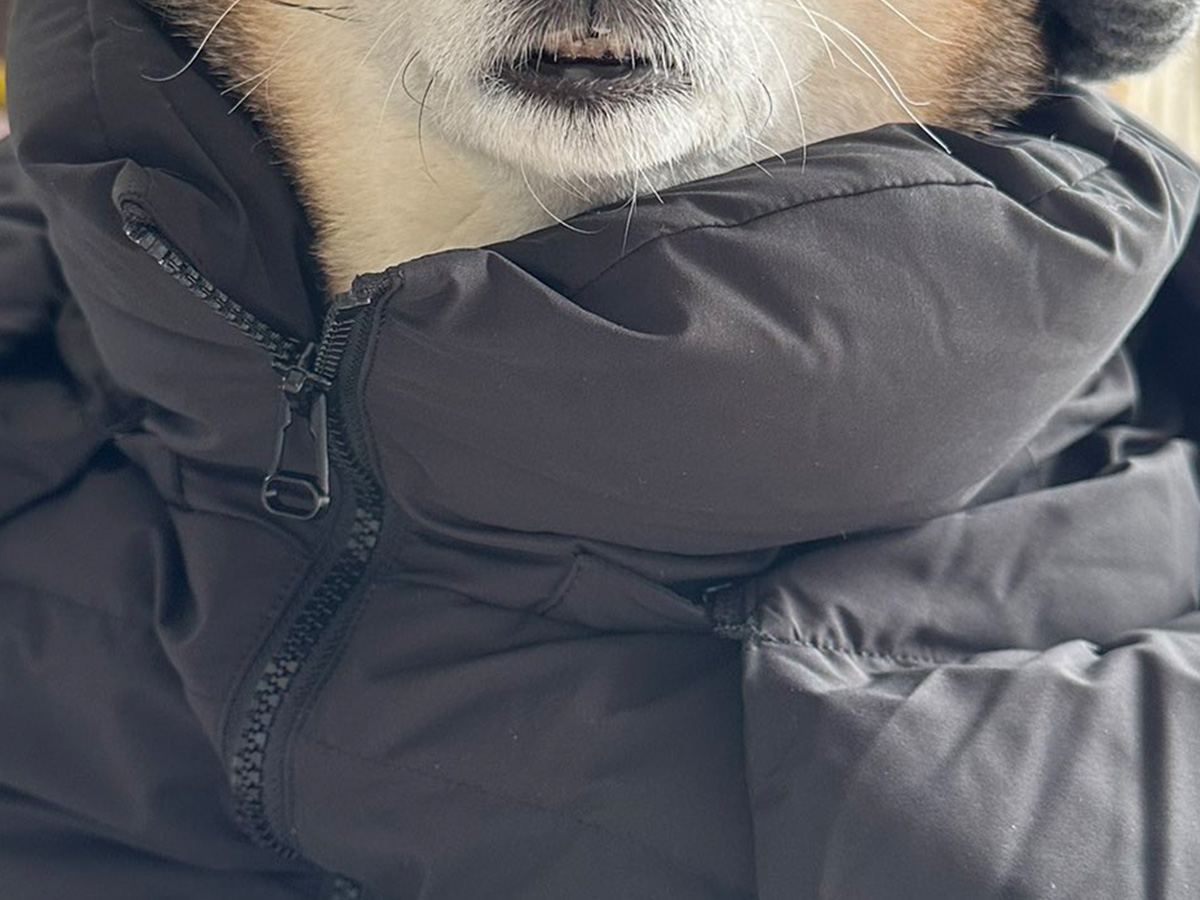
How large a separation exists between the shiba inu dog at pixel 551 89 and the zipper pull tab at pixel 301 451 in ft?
0.50

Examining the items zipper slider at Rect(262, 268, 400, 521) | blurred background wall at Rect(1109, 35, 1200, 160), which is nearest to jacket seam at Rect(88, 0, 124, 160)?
zipper slider at Rect(262, 268, 400, 521)

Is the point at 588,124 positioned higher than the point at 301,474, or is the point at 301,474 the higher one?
the point at 588,124

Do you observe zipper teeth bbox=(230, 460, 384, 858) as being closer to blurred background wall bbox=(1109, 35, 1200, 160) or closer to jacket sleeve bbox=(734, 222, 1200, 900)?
jacket sleeve bbox=(734, 222, 1200, 900)

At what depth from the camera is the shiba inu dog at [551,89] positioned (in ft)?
2.67

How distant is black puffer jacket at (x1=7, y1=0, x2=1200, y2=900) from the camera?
742 millimetres

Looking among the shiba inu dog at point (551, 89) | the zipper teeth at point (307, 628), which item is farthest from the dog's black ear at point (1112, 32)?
the zipper teeth at point (307, 628)

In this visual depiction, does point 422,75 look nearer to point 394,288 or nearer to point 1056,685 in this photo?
point 394,288

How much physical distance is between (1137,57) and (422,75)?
1.56ft

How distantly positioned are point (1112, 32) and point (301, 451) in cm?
60

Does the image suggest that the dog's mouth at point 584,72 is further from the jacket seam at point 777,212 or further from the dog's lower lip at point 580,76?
the jacket seam at point 777,212

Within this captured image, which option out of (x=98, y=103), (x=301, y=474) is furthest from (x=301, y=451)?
(x=98, y=103)

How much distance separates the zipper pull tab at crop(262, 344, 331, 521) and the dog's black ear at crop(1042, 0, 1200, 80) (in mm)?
559

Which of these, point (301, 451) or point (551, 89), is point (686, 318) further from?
point (301, 451)

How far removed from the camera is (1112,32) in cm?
90
